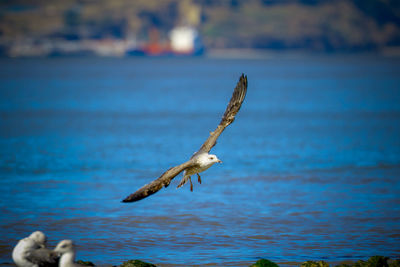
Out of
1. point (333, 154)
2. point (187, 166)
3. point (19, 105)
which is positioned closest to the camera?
point (187, 166)

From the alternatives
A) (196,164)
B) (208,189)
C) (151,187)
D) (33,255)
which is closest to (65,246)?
(33,255)

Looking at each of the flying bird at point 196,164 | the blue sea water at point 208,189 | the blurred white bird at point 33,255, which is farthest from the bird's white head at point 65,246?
the blue sea water at point 208,189

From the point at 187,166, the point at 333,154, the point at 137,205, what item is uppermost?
the point at 333,154

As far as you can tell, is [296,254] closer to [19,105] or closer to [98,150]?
[98,150]

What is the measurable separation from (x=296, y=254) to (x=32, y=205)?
29.6ft

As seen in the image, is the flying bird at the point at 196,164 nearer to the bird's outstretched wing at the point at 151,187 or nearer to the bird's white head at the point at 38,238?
the bird's outstretched wing at the point at 151,187

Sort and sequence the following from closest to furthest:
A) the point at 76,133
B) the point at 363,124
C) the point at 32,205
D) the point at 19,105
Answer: the point at 32,205, the point at 76,133, the point at 363,124, the point at 19,105

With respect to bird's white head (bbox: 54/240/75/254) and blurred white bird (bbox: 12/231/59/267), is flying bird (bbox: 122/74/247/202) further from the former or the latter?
blurred white bird (bbox: 12/231/59/267)

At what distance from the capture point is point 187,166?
14570 millimetres

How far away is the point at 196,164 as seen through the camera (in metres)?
14.8

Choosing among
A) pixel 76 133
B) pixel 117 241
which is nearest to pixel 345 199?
pixel 117 241

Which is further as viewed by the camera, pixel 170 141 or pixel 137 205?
pixel 170 141

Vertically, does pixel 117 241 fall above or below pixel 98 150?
below

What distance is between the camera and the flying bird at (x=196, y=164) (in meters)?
13.0
